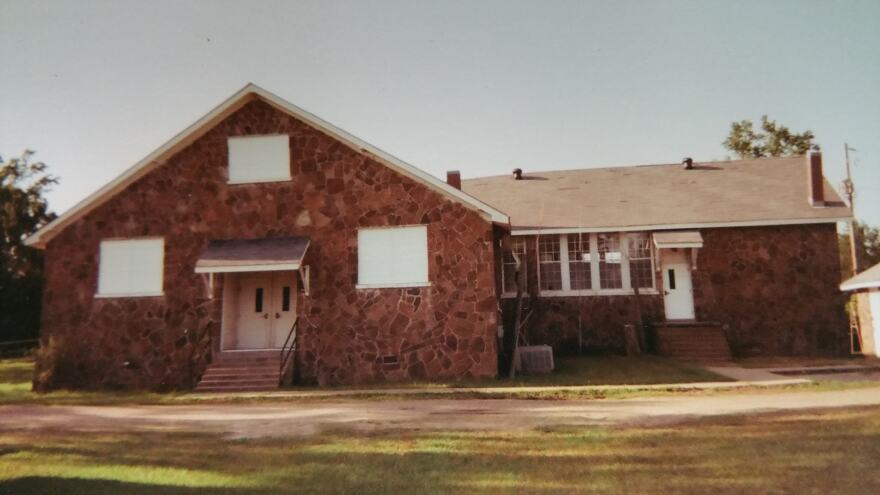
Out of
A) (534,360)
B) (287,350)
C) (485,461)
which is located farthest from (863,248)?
(485,461)

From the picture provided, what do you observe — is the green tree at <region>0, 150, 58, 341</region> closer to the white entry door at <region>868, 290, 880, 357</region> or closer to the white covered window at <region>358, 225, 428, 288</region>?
the white covered window at <region>358, 225, 428, 288</region>

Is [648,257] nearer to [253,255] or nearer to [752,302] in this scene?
[752,302]

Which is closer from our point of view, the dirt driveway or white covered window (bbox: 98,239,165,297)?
the dirt driveway

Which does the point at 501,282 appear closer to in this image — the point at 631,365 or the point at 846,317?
the point at 631,365

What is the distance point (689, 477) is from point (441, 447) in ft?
9.07

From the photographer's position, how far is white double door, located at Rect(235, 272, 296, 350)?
16.1 metres

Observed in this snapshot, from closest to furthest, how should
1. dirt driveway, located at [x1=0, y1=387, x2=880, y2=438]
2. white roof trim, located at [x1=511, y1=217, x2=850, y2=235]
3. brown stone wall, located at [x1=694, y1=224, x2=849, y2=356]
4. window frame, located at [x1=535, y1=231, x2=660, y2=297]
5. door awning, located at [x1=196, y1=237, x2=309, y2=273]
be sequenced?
dirt driveway, located at [x1=0, y1=387, x2=880, y2=438] → door awning, located at [x1=196, y1=237, x2=309, y2=273] → brown stone wall, located at [x1=694, y1=224, x2=849, y2=356] → white roof trim, located at [x1=511, y1=217, x2=850, y2=235] → window frame, located at [x1=535, y1=231, x2=660, y2=297]

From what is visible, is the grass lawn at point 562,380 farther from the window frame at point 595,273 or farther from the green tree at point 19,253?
the green tree at point 19,253

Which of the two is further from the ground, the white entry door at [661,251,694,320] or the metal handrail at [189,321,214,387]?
the white entry door at [661,251,694,320]

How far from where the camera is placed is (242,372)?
14680 mm

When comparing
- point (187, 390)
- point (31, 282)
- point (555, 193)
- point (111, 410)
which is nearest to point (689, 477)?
point (111, 410)

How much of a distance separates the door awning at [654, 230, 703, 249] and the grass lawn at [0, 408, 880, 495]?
34.0ft

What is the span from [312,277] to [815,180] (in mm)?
16444

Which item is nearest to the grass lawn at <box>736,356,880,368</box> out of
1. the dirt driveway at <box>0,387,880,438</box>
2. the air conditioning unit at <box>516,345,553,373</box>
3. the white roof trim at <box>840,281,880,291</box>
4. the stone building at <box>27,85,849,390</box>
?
the stone building at <box>27,85,849,390</box>
